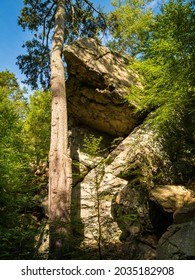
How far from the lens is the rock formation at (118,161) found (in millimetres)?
6492

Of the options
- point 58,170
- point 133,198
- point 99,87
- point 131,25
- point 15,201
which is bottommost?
point 15,201

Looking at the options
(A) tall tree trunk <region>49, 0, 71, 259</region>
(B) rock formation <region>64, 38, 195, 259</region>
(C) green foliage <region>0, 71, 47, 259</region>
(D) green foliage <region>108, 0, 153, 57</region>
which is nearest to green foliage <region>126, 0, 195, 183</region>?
(B) rock formation <region>64, 38, 195, 259</region>

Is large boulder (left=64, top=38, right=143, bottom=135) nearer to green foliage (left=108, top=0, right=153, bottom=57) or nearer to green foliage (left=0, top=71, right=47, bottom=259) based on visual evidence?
green foliage (left=0, top=71, right=47, bottom=259)

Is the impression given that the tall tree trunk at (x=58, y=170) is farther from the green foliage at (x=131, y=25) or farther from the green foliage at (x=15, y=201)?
the green foliage at (x=131, y=25)

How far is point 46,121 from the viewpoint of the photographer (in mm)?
16562

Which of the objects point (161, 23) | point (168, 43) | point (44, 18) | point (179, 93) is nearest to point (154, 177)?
point (179, 93)

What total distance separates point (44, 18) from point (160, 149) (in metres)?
8.51

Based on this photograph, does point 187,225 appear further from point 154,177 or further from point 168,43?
point 168,43

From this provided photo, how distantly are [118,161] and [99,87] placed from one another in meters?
3.16

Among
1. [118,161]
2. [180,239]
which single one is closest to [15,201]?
[180,239]

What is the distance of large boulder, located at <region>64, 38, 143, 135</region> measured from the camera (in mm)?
10344

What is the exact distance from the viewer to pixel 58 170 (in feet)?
23.4

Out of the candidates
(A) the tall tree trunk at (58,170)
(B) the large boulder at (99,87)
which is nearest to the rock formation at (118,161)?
(B) the large boulder at (99,87)

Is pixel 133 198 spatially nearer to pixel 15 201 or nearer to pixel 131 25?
pixel 15 201
